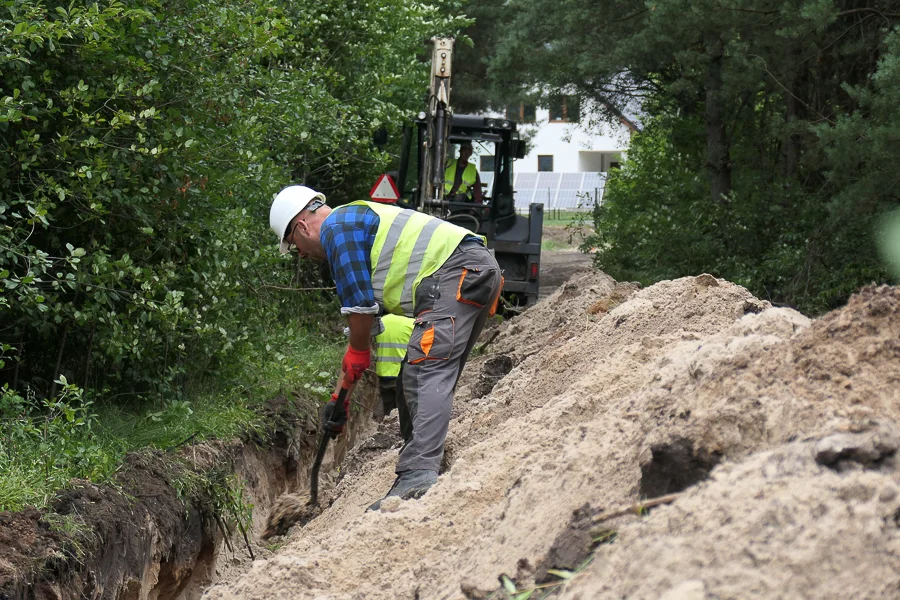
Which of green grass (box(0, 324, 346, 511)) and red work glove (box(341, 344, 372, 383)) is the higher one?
red work glove (box(341, 344, 372, 383))

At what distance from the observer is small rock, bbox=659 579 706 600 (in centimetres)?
219

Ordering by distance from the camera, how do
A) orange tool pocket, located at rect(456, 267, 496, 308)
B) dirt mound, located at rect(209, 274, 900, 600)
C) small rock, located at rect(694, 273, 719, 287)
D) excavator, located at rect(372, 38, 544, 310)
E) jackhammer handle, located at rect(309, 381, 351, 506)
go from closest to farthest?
dirt mound, located at rect(209, 274, 900, 600), orange tool pocket, located at rect(456, 267, 496, 308), jackhammer handle, located at rect(309, 381, 351, 506), small rock, located at rect(694, 273, 719, 287), excavator, located at rect(372, 38, 544, 310)

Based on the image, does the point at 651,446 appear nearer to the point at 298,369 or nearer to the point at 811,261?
the point at 298,369

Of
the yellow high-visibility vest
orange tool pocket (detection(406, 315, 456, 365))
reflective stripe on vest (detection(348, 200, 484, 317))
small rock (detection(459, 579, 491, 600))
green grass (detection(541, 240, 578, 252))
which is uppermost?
reflective stripe on vest (detection(348, 200, 484, 317))

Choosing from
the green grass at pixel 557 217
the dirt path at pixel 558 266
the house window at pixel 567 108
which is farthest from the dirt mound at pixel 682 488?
the green grass at pixel 557 217

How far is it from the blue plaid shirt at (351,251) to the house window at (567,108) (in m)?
12.1

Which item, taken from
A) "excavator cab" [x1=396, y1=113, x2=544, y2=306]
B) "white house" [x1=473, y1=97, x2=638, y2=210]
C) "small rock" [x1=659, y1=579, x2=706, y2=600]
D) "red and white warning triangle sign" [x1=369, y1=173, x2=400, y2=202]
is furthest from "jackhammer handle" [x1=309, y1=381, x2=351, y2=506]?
"white house" [x1=473, y1=97, x2=638, y2=210]

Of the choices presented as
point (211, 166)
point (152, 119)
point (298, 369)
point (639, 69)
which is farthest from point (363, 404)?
point (639, 69)

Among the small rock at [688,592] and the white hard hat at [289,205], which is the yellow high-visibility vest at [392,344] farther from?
the small rock at [688,592]

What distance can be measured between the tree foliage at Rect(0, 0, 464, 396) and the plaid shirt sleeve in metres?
1.49

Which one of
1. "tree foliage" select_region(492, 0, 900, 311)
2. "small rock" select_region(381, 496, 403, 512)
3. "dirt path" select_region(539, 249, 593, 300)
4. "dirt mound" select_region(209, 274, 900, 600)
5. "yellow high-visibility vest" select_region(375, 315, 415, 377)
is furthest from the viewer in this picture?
"dirt path" select_region(539, 249, 593, 300)

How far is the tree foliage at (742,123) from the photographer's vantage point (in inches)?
390

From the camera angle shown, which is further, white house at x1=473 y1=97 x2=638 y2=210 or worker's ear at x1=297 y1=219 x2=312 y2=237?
white house at x1=473 y1=97 x2=638 y2=210

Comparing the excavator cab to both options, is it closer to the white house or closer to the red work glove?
the red work glove
